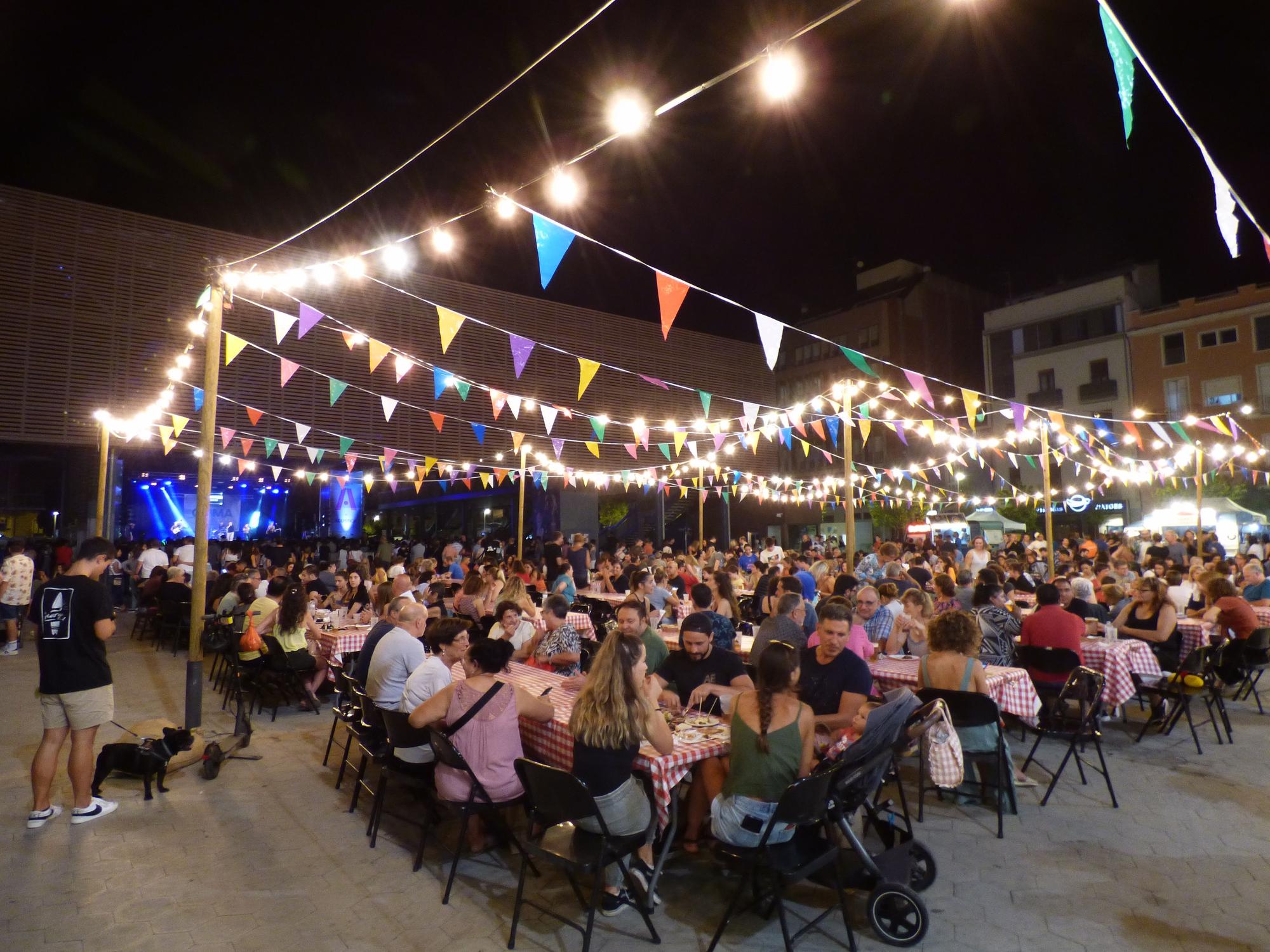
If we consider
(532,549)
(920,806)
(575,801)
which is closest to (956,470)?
(532,549)

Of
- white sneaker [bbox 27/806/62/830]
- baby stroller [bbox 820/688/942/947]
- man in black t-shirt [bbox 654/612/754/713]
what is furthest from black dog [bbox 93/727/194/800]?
baby stroller [bbox 820/688/942/947]

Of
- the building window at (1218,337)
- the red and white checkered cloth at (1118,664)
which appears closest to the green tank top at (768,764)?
the red and white checkered cloth at (1118,664)

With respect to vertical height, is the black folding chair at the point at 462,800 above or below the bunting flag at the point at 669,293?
below

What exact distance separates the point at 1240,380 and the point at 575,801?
1169 inches

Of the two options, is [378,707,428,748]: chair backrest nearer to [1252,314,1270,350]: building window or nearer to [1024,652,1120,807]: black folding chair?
[1024,652,1120,807]: black folding chair

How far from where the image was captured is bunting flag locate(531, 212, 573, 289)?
4980 millimetres

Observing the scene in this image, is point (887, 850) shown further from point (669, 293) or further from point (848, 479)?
point (848, 479)

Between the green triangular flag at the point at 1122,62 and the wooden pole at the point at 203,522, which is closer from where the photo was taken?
the green triangular flag at the point at 1122,62

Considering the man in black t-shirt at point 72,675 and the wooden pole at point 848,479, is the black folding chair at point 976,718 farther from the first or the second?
the man in black t-shirt at point 72,675

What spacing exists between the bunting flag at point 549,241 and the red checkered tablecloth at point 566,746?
2.67 metres

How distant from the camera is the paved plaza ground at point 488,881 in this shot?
9.89 ft

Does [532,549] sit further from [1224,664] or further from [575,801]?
[575,801]

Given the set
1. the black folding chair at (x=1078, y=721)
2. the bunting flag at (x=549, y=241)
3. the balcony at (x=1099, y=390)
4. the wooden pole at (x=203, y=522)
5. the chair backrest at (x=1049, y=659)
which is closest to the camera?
the black folding chair at (x=1078, y=721)

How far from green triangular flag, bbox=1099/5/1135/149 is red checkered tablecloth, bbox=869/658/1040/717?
320 cm
